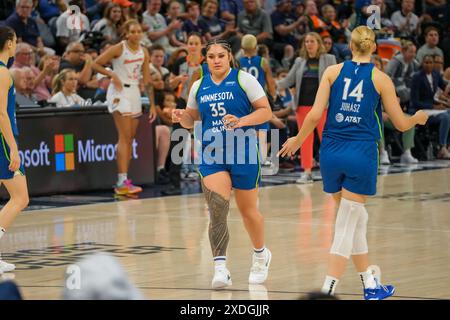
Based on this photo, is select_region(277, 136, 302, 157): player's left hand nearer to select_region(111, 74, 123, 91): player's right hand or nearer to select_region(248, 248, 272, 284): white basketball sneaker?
select_region(248, 248, 272, 284): white basketball sneaker

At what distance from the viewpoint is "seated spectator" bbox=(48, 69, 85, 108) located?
16.1 m

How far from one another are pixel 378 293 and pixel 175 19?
1393cm

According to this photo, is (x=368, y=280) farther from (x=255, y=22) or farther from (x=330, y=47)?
(x=255, y=22)

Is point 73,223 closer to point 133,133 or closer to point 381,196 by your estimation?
point 133,133

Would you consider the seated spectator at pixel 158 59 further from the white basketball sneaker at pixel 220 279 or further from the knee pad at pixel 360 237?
the knee pad at pixel 360 237

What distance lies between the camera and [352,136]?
7.70 m

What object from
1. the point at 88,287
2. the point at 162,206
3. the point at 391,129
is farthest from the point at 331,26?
the point at 88,287

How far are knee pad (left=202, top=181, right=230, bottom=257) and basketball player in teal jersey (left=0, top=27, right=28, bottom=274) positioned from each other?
6.14 ft

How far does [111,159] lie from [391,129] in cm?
620

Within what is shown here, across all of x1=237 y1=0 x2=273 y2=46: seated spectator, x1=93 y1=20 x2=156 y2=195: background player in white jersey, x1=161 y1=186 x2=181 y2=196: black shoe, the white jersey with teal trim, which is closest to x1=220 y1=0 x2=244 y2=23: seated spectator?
x1=237 y1=0 x2=273 y2=46: seated spectator

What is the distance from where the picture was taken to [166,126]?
56.1 feet

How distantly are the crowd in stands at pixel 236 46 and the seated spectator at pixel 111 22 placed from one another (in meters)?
0.02

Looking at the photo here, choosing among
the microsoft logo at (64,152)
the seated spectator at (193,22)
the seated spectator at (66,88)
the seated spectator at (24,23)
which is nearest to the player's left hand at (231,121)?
the microsoft logo at (64,152)

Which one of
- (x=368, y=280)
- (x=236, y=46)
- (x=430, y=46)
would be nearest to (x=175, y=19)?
(x=236, y=46)
